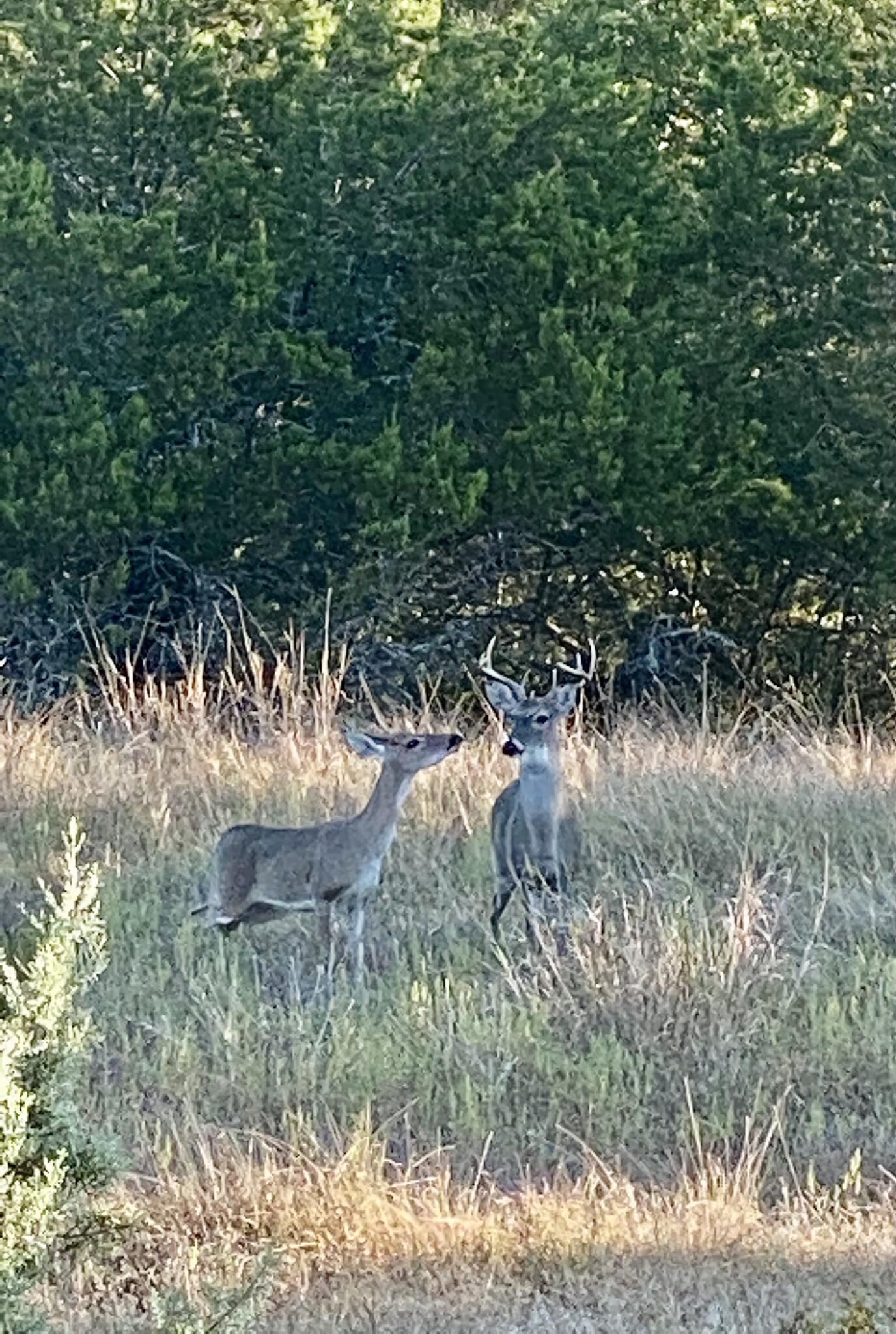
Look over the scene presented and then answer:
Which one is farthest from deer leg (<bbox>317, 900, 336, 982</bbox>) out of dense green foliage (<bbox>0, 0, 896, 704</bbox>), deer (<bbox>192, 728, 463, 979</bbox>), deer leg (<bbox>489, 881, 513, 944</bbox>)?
dense green foliage (<bbox>0, 0, 896, 704</bbox>)

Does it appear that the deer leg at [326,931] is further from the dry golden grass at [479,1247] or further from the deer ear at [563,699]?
the dry golden grass at [479,1247]

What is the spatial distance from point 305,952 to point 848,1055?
212 centimetres

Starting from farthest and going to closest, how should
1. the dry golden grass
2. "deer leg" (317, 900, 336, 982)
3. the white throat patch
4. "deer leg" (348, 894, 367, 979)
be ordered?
the white throat patch < "deer leg" (317, 900, 336, 982) < "deer leg" (348, 894, 367, 979) < the dry golden grass

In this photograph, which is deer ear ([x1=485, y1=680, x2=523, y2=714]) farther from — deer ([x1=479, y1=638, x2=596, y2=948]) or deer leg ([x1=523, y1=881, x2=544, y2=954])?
deer leg ([x1=523, y1=881, x2=544, y2=954])

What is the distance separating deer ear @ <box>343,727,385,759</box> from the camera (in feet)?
27.2

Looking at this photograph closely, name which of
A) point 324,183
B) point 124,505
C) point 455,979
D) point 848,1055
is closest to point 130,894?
point 455,979

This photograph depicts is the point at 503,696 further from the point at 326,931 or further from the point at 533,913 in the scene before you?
the point at 326,931

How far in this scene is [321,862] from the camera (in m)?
8.10

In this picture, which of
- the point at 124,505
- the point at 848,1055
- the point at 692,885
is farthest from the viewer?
the point at 124,505

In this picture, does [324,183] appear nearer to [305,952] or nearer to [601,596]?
[601,596]

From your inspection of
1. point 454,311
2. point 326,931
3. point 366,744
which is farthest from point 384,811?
point 454,311

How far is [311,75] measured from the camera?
17281mm

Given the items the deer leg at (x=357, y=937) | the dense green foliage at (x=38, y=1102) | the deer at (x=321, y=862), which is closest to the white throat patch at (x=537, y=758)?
the deer at (x=321, y=862)

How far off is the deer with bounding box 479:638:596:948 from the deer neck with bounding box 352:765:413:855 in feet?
1.47
